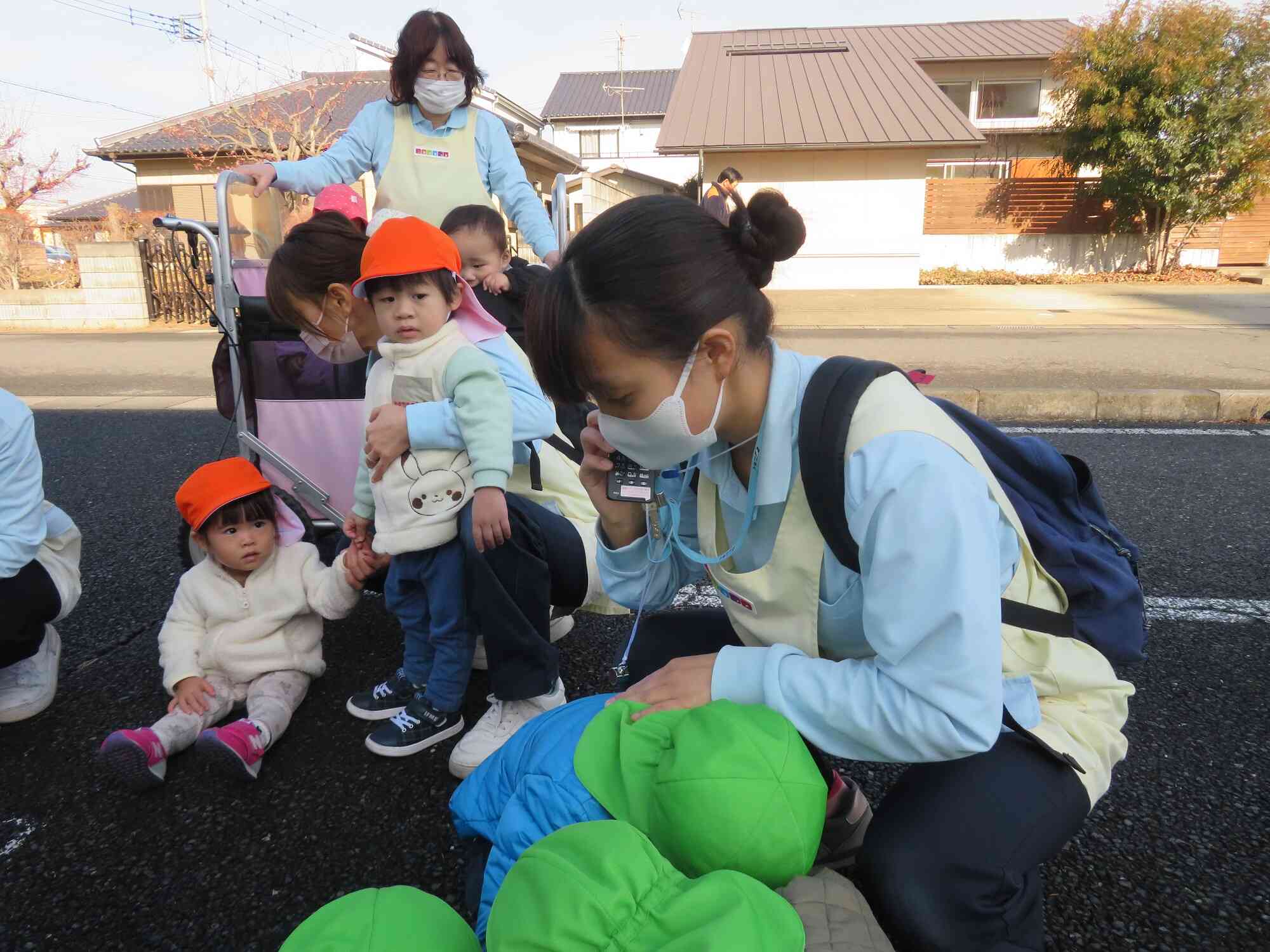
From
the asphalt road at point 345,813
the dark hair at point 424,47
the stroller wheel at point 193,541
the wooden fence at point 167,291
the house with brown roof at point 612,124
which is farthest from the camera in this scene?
the house with brown roof at point 612,124

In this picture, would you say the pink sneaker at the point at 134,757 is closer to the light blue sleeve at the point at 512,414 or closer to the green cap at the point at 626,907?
the light blue sleeve at the point at 512,414

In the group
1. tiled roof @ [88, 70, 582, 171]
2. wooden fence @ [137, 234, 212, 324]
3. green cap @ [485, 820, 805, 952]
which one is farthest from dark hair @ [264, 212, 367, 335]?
tiled roof @ [88, 70, 582, 171]

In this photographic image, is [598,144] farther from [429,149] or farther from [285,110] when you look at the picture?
[429,149]

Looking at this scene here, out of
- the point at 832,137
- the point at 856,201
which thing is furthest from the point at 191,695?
the point at 856,201

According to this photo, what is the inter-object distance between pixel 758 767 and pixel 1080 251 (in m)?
20.8

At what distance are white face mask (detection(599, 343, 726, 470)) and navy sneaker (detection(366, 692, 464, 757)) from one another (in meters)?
1.02

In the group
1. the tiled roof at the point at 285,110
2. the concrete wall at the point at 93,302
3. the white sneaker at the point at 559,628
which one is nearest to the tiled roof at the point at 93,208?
the tiled roof at the point at 285,110

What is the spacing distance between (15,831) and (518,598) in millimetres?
1126

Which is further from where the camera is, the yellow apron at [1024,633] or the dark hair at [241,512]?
the dark hair at [241,512]

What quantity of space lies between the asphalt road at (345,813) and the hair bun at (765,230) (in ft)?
4.04

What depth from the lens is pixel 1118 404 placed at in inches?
222

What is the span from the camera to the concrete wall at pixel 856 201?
648 inches

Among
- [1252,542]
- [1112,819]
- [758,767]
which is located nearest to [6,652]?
[758,767]

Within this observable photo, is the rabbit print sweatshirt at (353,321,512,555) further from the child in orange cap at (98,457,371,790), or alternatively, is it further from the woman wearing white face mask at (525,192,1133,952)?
the woman wearing white face mask at (525,192,1133,952)
